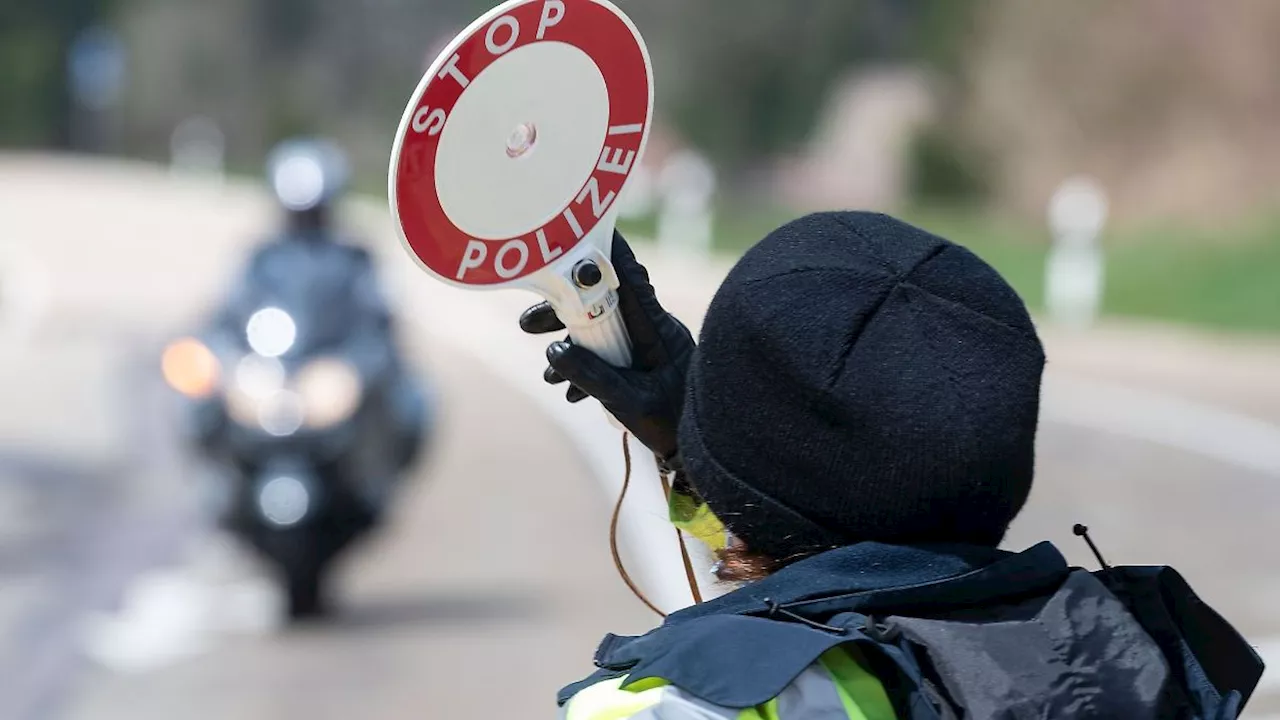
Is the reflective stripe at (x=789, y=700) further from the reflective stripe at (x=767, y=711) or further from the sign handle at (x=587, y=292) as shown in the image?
the sign handle at (x=587, y=292)

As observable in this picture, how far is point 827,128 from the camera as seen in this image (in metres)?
43.4

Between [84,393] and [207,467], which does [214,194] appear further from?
[207,467]

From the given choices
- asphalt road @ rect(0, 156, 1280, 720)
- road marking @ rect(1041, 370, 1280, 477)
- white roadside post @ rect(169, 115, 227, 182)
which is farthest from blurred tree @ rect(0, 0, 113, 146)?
road marking @ rect(1041, 370, 1280, 477)

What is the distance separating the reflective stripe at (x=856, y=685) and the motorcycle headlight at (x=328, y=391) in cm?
586

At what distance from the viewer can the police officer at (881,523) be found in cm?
163

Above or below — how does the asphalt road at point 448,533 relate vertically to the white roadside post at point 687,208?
below

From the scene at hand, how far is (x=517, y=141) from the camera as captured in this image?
196cm

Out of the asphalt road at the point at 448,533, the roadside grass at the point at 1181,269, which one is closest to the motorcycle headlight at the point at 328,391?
the asphalt road at the point at 448,533

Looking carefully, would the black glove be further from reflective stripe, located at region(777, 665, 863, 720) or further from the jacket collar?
reflective stripe, located at region(777, 665, 863, 720)

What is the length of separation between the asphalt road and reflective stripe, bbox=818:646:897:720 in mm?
734

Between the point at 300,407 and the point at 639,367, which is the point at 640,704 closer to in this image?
the point at 639,367

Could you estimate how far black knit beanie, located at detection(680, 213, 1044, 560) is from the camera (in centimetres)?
170

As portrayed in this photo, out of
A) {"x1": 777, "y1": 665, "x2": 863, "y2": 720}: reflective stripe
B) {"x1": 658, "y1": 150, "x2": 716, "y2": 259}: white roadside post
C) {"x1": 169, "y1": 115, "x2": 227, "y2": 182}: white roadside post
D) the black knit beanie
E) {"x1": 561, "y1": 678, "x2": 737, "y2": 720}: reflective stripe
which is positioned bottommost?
{"x1": 777, "y1": 665, "x2": 863, "y2": 720}: reflective stripe

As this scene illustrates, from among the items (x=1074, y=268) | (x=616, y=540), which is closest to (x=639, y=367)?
(x=616, y=540)
